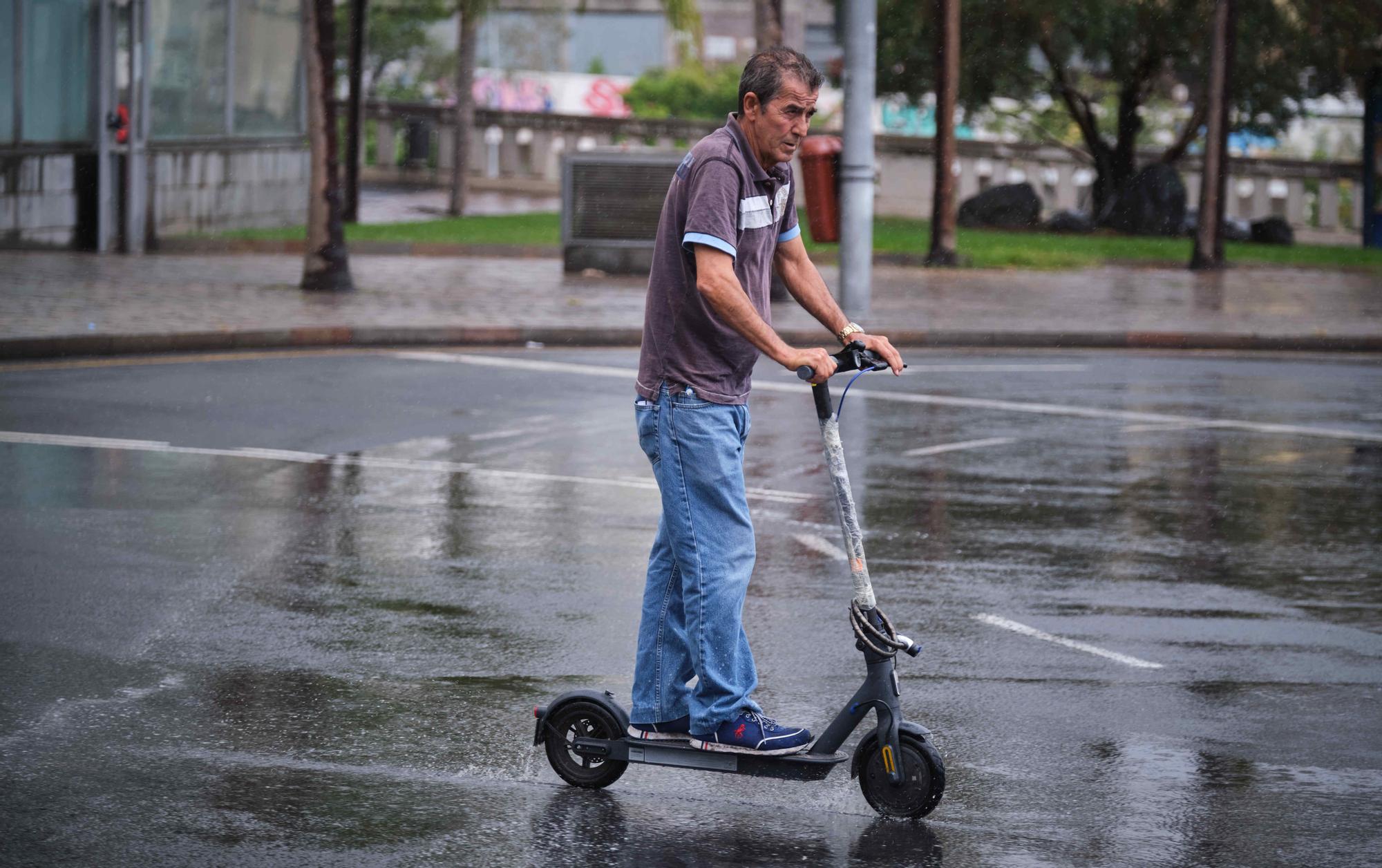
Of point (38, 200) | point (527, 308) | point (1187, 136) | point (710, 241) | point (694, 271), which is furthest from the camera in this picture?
point (1187, 136)

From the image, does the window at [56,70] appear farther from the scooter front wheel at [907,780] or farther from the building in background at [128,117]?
the scooter front wheel at [907,780]

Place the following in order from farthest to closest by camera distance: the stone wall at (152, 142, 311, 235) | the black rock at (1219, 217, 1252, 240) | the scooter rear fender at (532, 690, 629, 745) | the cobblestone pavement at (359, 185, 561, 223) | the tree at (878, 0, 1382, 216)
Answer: the black rock at (1219, 217, 1252, 240)
the cobblestone pavement at (359, 185, 561, 223)
the tree at (878, 0, 1382, 216)
the stone wall at (152, 142, 311, 235)
the scooter rear fender at (532, 690, 629, 745)

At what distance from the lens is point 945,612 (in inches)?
274

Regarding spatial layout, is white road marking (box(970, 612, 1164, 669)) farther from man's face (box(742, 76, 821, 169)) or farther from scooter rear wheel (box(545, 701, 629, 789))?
man's face (box(742, 76, 821, 169))

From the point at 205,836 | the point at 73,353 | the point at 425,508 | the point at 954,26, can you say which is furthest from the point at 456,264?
the point at 205,836

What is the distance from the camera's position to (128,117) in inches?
874

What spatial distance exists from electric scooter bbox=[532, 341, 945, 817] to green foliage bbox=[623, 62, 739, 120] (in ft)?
184

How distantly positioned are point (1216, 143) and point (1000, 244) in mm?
4001

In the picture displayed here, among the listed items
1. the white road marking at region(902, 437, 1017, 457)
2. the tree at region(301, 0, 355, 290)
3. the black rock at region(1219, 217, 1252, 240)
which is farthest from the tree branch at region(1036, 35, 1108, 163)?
the white road marking at region(902, 437, 1017, 457)

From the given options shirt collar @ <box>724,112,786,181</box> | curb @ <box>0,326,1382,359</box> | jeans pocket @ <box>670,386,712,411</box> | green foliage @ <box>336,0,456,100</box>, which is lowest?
curb @ <box>0,326,1382,359</box>

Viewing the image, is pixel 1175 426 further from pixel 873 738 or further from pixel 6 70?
pixel 6 70

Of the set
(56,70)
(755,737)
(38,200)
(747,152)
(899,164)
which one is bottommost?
(755,737)

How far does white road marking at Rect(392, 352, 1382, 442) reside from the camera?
11703 mm

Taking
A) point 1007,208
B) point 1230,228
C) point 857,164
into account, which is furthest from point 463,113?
point 857,164
